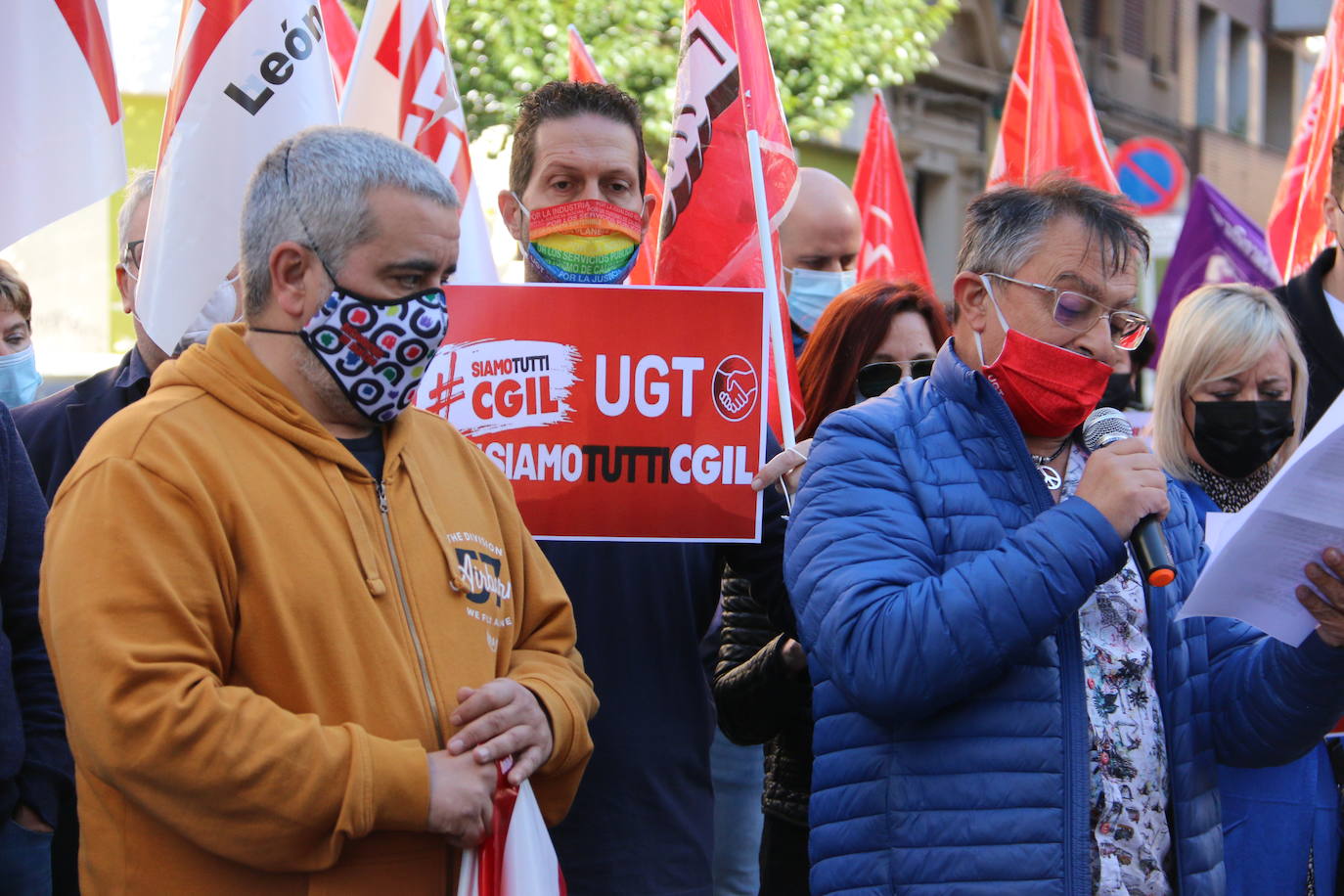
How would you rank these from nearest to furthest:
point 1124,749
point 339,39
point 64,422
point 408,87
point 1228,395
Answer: point 1124,749 → point 64,422 → point 1228,395 → point 408,87 → point 339,39

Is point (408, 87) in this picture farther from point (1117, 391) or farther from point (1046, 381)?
point (1117, 391)

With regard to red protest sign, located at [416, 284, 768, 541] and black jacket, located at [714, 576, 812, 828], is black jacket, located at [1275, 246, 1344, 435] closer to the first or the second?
black jacket, located at [714, 576, 812, 828]

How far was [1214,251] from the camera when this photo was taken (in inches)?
284

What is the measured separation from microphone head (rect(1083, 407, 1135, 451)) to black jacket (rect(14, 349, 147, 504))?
214 cm

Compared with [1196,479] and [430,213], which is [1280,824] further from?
[430,213]

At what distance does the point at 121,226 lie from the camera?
174 inches

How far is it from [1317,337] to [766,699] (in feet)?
7.69

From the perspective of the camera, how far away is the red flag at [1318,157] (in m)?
6.21

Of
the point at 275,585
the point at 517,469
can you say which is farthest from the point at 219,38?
the point at 275,585

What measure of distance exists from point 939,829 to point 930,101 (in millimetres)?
21462

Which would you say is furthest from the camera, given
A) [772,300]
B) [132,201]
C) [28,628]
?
[132,201]

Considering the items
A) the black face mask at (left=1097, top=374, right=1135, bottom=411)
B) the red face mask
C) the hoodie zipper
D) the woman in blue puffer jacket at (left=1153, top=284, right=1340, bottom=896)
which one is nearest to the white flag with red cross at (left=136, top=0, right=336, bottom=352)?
the hoodie zipper

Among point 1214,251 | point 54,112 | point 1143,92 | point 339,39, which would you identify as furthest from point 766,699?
point 1143,92

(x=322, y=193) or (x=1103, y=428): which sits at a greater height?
(x=322, y=193)
